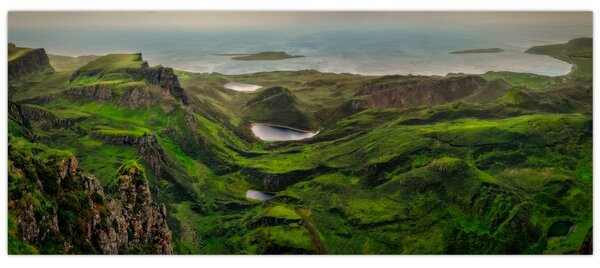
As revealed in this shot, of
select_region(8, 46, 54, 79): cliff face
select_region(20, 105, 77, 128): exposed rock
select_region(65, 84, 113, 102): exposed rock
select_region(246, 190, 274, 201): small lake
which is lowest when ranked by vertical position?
select_region(246, 190, 274, 201): small lake

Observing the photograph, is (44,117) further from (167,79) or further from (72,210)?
(72,210)

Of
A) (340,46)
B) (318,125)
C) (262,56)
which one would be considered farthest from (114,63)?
(340,46)

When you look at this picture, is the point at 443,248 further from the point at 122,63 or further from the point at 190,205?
the point at 122,63

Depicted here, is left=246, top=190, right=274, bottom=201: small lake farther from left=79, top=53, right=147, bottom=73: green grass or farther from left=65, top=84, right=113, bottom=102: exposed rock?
left=65, top=84, right=113, bottom=102: exposed rock

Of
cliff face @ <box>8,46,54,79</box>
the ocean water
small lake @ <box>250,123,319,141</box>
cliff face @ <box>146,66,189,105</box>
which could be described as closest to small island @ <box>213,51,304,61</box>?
the ocean water

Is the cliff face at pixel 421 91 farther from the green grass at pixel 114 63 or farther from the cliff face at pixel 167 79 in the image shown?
the green grass at pixel 114 63

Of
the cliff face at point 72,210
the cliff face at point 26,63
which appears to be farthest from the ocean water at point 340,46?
the cliff face at point 72,210
